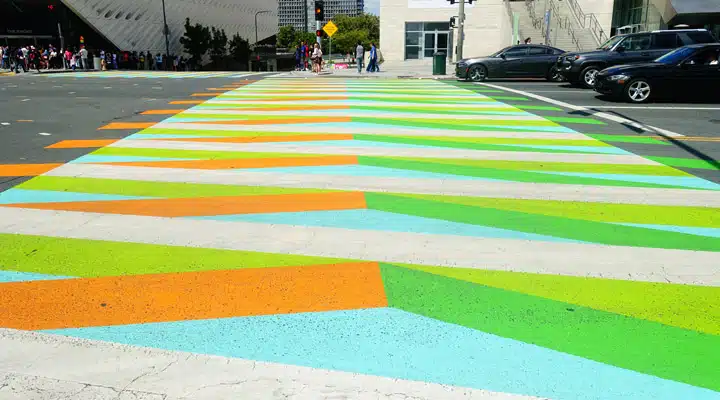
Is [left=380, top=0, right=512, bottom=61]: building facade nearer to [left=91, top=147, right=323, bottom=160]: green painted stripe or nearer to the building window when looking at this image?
the building window

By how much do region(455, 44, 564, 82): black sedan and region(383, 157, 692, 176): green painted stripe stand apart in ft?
54.3

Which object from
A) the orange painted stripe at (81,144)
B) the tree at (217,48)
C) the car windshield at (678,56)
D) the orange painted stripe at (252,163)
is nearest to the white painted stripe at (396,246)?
the orange painted stripe at (252,163)

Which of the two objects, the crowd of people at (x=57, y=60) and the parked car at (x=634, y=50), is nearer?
the parked car at (x=634, y=50)

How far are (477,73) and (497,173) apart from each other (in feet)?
58.0

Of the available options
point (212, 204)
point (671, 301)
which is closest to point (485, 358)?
point (671, 301)

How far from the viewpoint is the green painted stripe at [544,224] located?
512cm

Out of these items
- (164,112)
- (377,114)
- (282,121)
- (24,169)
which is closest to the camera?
(24,169)

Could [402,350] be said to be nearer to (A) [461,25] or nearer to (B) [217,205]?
(B) [217,205]

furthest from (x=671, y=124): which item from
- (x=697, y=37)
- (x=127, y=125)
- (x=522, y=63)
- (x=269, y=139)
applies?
(x=522, y=63)

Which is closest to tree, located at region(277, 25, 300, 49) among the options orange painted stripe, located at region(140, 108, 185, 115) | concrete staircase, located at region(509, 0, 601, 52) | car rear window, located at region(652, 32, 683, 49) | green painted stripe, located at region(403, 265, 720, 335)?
concrete staircase, located at region(509, 0, 601, 52)

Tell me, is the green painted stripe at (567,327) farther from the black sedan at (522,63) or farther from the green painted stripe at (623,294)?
the black sedan at (522,63)

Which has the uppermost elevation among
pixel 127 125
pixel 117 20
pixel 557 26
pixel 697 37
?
pixel 117 20

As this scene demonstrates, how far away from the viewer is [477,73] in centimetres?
2442

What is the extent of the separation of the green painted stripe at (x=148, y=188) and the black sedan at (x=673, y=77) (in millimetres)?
11851
